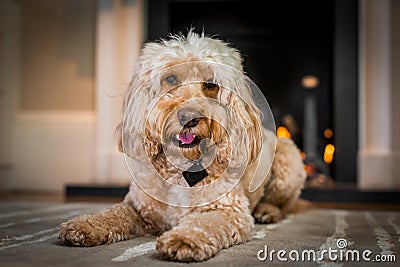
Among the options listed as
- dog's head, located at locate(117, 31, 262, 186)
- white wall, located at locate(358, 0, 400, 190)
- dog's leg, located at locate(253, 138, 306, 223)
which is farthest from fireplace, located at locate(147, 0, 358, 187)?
dog's head, located at locate(117, 31, 262, 186)

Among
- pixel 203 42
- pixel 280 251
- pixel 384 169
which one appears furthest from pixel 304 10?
pixel 280 251

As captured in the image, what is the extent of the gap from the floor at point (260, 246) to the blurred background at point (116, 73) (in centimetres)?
165

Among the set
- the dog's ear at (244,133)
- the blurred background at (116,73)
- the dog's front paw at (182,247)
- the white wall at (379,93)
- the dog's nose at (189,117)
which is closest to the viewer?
the dog's front paw at (182,247)

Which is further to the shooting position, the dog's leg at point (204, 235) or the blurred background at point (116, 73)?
the blurred background at point (116, 73)

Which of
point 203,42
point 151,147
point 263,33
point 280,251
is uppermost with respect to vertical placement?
point 263,33

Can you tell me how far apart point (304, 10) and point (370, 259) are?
113 inches

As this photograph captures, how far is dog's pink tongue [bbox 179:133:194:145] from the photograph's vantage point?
4.45 ft

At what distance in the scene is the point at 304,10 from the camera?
3.92 meters

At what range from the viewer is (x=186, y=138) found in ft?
4.48

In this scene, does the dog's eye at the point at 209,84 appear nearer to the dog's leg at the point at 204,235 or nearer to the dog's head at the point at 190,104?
the dog's head at the point at 190,104

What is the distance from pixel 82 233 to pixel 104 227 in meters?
0.08

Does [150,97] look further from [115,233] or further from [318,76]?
[318,76]

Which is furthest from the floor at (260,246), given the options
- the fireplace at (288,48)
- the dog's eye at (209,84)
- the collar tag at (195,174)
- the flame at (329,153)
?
the fireplace at (288,48)

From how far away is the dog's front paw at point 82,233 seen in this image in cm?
138
